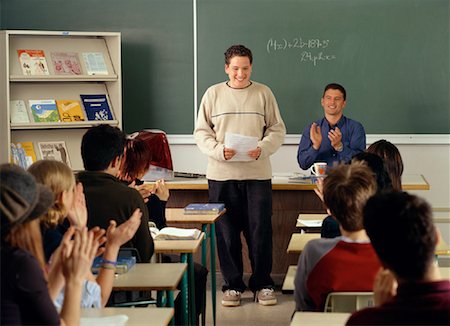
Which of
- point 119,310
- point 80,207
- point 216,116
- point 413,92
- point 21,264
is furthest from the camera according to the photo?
point 413,92

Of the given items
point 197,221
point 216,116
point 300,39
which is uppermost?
point 300,39

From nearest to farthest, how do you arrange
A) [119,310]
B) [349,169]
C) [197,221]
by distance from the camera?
[119,310], [349,169], [197,221]

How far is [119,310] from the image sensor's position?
289cm

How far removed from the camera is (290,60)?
7.23 meters

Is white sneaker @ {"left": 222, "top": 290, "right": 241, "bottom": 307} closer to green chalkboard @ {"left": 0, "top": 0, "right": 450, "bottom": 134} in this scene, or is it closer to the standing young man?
the standing young man

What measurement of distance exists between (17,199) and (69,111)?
199 inches

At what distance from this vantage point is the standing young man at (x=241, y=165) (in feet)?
19.6

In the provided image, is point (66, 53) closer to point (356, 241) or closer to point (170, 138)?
point (170, 138)

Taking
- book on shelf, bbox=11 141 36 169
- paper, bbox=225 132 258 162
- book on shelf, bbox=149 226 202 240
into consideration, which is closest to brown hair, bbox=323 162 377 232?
book on shelf, bbox=149 226 202 240

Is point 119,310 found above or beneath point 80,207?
beneath

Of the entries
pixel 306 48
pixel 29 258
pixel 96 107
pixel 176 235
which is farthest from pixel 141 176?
pixel 306 48

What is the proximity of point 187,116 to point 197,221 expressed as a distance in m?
2.40

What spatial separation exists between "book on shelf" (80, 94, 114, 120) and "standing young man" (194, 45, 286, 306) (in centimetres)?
142

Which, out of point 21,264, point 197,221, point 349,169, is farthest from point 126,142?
point 21,264
